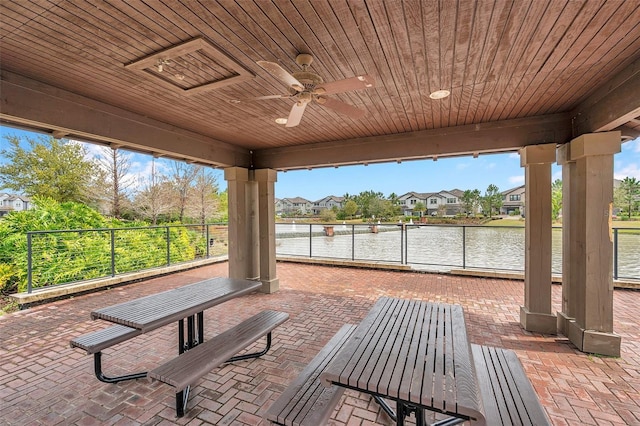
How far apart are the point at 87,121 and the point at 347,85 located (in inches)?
109

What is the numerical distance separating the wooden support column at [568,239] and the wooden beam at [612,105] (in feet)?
1.28

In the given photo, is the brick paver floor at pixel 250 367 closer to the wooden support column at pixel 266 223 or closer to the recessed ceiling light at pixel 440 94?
the wooden support column at pixel 266 223

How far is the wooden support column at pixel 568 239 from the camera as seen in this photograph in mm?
3207

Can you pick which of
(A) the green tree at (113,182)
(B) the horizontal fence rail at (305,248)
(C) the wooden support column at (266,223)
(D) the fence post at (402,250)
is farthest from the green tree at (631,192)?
(A) the green tree at (113,182)

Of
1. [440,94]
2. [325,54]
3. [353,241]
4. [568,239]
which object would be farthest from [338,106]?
[353,241]

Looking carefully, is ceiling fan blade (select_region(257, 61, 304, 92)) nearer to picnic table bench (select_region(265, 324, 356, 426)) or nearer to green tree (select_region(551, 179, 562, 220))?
picnic table bench (select_region(265, 324, 356, 426))

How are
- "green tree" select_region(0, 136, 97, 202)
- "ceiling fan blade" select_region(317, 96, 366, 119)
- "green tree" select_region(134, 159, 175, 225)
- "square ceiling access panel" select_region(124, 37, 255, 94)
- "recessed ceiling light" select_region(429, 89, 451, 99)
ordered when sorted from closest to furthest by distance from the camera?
"square ceiling access panel" select_region(124, 37, 255, 94), "ceiling fan blade" select_region(317, 96, 366, 119), "recessed ceiling light" select_region(429, 89, 451, 99), "green tree" select_region(0, 136, 97, 202), "green tree" select_region(134, 159, 175, 225)

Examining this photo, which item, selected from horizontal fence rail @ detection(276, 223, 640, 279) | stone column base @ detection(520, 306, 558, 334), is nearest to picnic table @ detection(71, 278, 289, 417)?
stone column base @ detection(520, 306, 558, 334)

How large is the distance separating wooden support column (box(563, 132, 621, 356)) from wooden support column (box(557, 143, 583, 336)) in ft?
0.79

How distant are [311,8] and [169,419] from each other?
2.92 metres

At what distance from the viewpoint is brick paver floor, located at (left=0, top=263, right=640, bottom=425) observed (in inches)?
80.7

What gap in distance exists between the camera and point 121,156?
11586 millimetres

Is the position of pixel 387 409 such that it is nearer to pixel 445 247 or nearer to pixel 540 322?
pixel 540 322

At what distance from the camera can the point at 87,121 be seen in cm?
285
